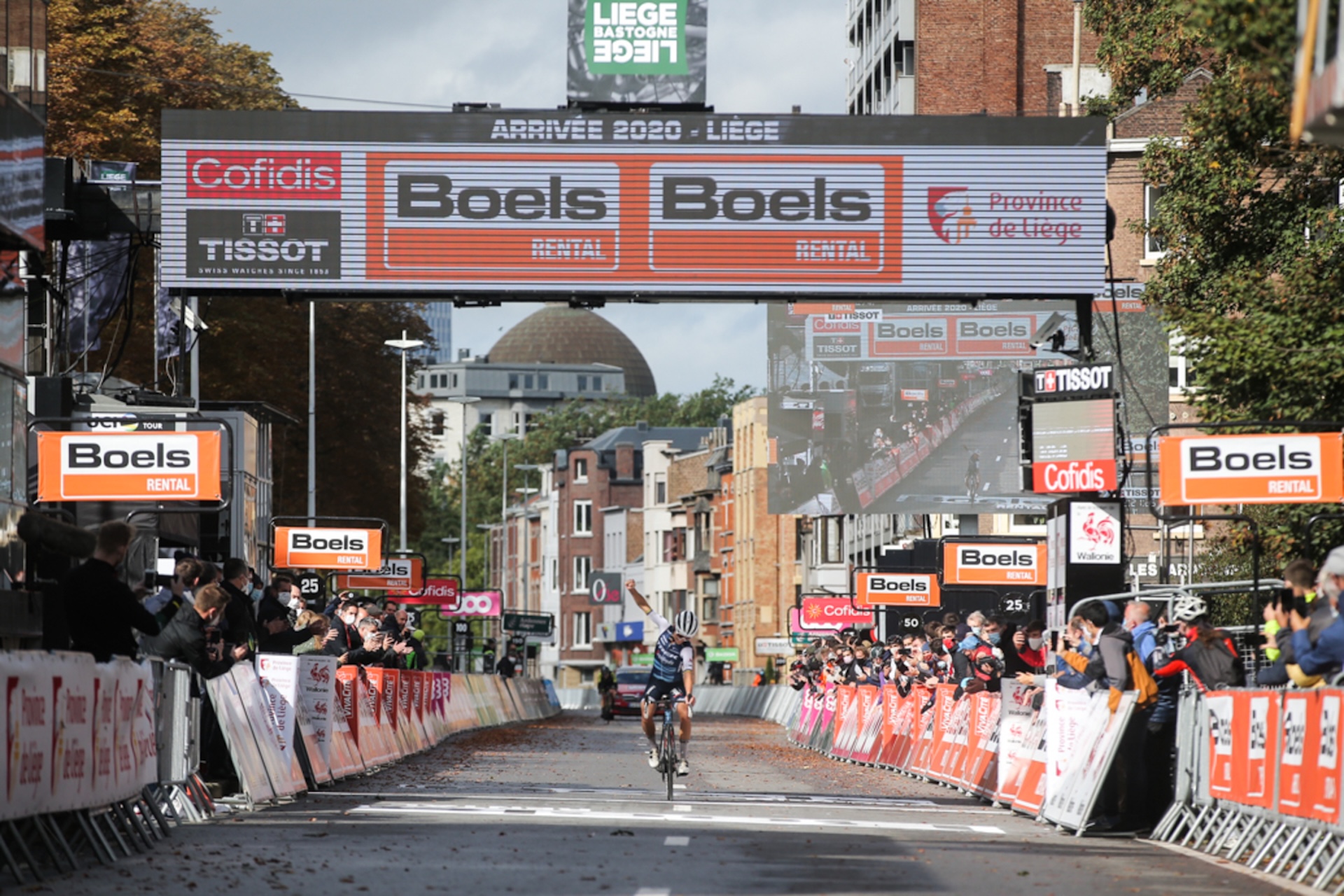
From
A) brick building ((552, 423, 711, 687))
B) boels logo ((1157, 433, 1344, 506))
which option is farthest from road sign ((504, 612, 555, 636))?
brick building ((552, 423, 711, 687))

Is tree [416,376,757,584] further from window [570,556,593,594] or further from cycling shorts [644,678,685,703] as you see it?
cycling shorts [644,678,685,703]

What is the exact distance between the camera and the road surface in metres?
12.1

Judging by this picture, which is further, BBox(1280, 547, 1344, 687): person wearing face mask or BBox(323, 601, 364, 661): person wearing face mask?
BBox(323, 601, 364, 661): person wearing face mask

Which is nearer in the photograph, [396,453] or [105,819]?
[105,819]

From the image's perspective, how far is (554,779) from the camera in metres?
24.8

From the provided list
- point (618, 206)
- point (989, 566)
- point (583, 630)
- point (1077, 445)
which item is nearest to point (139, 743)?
point (618, 206)

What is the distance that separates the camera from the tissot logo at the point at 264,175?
77.3 feet

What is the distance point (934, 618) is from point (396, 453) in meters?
14.4

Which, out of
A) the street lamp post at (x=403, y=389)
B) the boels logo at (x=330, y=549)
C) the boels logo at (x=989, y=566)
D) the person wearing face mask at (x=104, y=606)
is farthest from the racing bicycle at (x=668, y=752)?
the street lamp post at (x=403, y=389)

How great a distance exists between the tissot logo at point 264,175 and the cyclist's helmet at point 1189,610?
9221 mm

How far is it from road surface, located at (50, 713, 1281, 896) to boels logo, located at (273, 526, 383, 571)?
15.5 m

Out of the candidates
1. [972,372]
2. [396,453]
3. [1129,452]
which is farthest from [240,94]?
[1129,452]

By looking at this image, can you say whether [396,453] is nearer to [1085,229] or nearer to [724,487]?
[1085,229]

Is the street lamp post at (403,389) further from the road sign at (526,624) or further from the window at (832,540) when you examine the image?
the window at (832,540)
